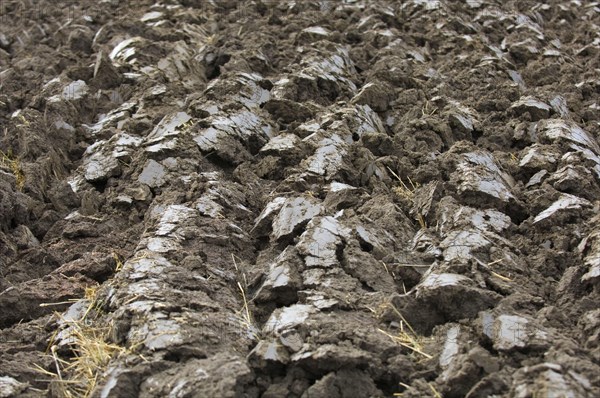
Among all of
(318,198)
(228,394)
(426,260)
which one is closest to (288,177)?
(318,198)

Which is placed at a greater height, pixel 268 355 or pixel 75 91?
pixel 268 355

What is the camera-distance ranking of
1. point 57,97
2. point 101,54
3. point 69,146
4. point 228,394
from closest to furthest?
point 228,394 → point 69,146 → point 57,97 → point 101,54

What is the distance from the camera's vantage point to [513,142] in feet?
17.0

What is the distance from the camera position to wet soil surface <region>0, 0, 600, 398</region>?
315 centimetres

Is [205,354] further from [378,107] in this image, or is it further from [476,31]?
[476,31]

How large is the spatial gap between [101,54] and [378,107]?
2.38m

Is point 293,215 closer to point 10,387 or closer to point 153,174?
point 153,174

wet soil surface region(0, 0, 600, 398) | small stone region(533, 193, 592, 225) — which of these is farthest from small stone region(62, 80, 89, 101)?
small stone region(533, 193, 592, 225)

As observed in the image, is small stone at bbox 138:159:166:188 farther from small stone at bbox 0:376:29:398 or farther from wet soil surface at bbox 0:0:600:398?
small stone at bbox 0:376:29:398

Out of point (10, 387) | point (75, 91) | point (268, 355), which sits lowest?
point (75, 91)

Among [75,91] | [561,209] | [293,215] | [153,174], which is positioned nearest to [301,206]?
[293,215]

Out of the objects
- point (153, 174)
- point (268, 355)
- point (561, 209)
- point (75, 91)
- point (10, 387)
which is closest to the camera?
point (268, 355)

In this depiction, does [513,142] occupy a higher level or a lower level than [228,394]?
lower

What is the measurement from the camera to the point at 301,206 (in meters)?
4.15
